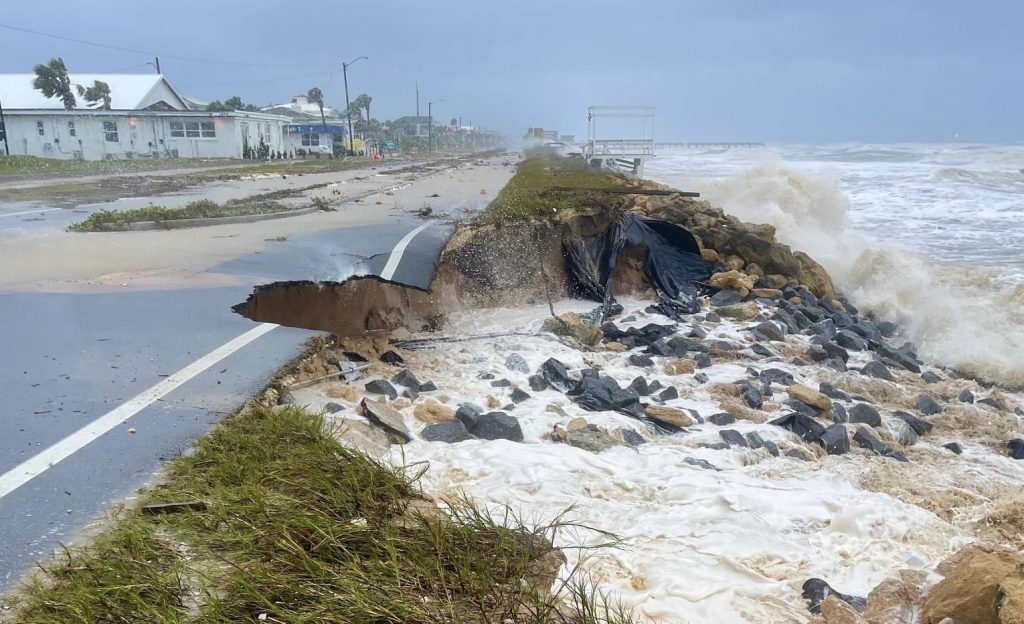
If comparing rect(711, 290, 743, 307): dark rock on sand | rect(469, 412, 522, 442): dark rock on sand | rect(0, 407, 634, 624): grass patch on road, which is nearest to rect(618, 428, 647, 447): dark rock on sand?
rect(469, 412, 522, 442): dark rock on sand

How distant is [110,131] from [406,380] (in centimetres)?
5207

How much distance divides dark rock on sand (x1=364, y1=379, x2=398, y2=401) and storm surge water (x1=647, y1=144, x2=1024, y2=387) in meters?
7.41

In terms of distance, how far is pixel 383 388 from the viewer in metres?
5.98

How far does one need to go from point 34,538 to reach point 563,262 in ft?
27.8

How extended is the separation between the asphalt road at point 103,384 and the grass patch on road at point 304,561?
1.07ft

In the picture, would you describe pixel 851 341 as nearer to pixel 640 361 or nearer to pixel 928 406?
pixel 928 406

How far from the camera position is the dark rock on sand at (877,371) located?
26.7 ft

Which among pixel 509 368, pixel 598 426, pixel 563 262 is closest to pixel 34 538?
pixel 598 426

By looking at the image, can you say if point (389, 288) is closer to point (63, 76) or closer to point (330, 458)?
point (330, 458)

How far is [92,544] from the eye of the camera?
10.3ft

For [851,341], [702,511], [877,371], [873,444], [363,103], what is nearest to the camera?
[702,511]

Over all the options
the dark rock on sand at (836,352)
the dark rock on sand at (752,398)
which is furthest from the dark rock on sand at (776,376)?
the dark rock on sand at (836,352)

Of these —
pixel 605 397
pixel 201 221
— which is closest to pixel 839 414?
pixel 605 397

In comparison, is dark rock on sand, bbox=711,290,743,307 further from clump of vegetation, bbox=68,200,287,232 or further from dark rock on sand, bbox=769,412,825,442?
clump of vegetation, bbox=68,200,287,232
